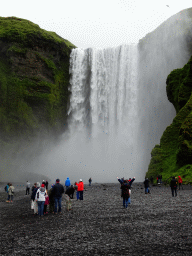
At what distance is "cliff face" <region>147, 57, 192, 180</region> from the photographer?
33438 millimetres

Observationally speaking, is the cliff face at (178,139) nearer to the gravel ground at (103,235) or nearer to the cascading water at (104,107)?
the cascading water at (104,107)

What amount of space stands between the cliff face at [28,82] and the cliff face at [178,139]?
27.7m

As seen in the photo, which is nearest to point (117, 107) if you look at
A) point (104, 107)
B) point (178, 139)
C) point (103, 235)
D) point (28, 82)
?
point (104, 107)

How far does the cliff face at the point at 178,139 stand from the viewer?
3344 cm

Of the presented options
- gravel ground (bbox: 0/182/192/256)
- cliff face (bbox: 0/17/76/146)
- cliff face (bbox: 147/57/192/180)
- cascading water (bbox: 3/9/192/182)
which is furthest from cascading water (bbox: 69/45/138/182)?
gravel ground (bbox: 0/182/192/256)


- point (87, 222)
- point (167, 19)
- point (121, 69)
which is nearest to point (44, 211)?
point (87, 222)

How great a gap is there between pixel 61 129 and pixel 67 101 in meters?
6.94

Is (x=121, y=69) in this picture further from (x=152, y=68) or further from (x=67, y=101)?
(x=67, y=101)

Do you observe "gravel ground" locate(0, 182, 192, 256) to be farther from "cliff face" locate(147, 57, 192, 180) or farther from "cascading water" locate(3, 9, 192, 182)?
"cascading water" locate(3, 9, 192, 182)

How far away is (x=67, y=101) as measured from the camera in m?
65.3

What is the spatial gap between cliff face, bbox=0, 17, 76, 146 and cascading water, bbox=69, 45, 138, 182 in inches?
177

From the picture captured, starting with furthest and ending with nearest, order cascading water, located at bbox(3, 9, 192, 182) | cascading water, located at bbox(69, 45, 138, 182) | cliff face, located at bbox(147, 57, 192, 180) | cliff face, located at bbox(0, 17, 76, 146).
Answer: cascading water, located at bbox(69, 45, 138, 182), cliff face, located at bbox(0, 17, 76, 146), cascading water, located at bbox(3, 9, 192, 182), cliff face, located at bbox(147, 57, 192, 180)

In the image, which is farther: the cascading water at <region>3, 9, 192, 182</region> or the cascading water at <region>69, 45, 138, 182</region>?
the cascading water at <region>69, 45, 138, 182</region>

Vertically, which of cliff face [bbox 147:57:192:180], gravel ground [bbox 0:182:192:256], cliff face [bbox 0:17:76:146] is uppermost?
cliff face [bbox 0:17:76:146]
